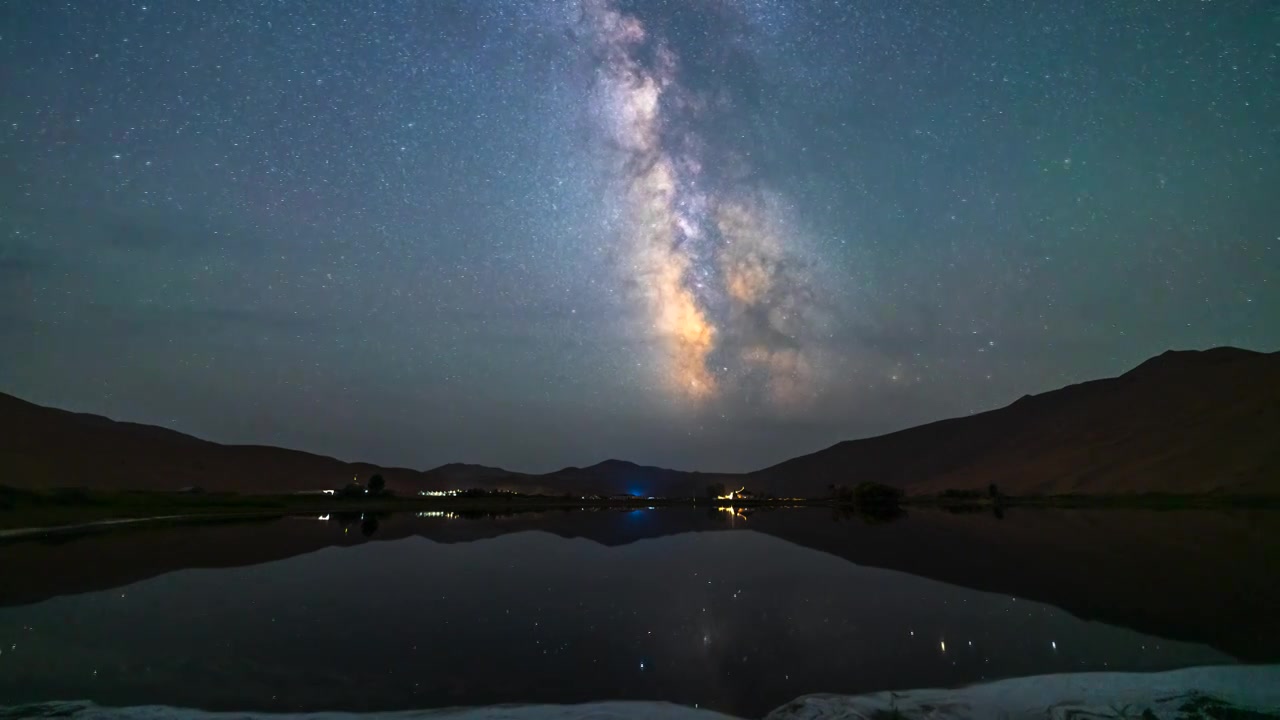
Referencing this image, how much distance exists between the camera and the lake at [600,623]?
1091 centimetres

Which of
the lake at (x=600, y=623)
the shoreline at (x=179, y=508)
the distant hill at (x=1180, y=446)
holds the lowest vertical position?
the lake at (x=600, y=623)

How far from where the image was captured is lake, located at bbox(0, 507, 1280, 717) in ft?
35.8

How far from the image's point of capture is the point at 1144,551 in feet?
98.3

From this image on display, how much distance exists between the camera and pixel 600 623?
16.1 meters

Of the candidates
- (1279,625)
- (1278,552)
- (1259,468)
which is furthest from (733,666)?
(1259,468)

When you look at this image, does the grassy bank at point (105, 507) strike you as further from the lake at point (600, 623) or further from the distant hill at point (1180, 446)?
the distant hill at point (1180, 446)

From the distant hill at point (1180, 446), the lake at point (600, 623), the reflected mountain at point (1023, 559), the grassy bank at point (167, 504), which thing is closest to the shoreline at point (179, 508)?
the grassy bank at point (167, 504)

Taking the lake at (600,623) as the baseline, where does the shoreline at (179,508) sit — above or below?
above

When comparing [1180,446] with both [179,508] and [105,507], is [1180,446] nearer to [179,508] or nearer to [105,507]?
[179,508]

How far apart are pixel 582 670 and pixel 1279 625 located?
46.8 ft

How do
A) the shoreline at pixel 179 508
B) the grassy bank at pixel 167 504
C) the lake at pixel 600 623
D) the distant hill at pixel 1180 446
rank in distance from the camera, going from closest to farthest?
the lake at pixel 600 623
the shoreline at pixel 179 508
the grassy bank at pixel 167 504
the distant hill at pixel 1180 446

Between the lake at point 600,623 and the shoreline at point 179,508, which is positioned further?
the shoreline at point 179,508

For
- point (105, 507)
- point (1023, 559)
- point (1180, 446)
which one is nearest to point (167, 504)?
point (105, 507)

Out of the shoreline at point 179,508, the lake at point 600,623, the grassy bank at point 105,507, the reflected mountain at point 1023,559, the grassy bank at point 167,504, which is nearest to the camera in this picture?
the lake at point 600,623
